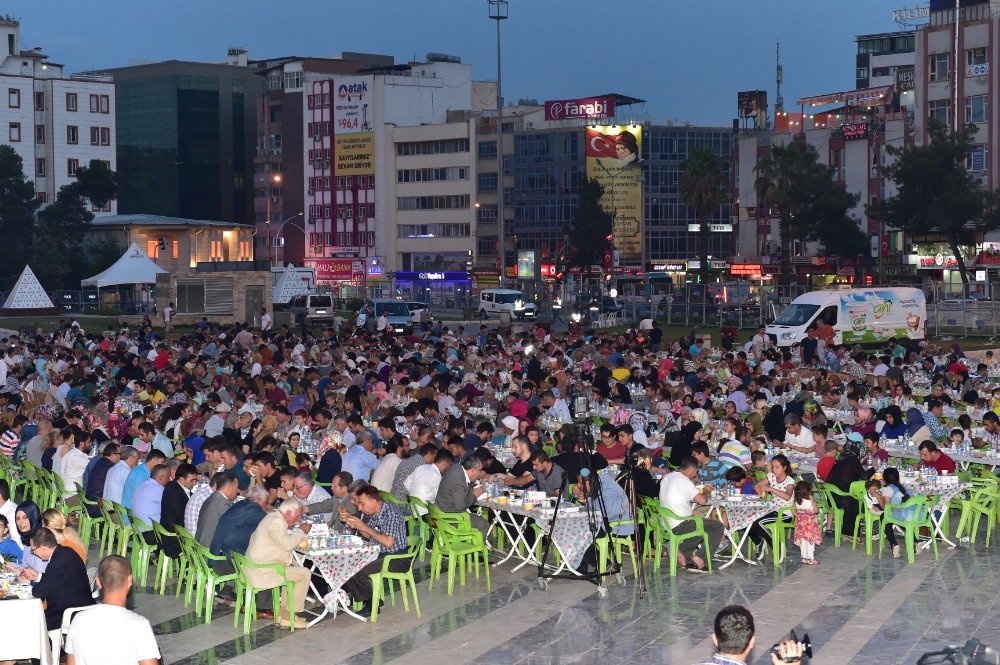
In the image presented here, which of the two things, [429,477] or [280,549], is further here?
[429,477]

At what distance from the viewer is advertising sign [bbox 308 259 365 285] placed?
375 feet

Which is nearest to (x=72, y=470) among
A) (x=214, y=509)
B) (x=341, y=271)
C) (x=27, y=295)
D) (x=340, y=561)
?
(x=214, y=509)

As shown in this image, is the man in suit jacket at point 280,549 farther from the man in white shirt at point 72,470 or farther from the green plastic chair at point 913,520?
the green plastic chair at point 913,520

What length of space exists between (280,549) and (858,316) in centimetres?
3352

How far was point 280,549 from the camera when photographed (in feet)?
40.3

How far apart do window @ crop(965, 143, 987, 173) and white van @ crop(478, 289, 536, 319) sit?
2677 cm

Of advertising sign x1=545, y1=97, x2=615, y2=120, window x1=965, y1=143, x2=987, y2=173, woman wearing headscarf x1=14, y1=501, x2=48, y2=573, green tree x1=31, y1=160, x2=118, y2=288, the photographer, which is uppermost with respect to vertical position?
advertising sign x1=545, y1=97, x2=615, y2=120

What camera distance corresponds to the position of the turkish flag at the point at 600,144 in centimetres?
10625

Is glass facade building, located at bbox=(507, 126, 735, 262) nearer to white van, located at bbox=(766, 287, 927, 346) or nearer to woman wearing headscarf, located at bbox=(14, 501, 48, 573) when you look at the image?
white van, located at bbox=(766, 287, 927, 346)

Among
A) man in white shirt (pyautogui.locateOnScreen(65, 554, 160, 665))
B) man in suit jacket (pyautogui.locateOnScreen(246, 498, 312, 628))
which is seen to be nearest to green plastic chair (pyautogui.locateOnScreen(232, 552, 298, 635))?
man in suit jacket (pyautogui.locateOnScreen(246, 498, 312, 628))

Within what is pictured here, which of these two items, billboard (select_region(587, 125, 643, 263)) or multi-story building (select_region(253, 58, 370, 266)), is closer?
billboard (select_region(587, 125, 643, 263))

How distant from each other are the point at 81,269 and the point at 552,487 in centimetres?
7934

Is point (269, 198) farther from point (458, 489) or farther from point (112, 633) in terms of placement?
point (112, 633)

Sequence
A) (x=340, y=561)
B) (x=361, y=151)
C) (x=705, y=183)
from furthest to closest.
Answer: (x=361, y=151) → (x=705, y=183) → (x=340, y=561)
